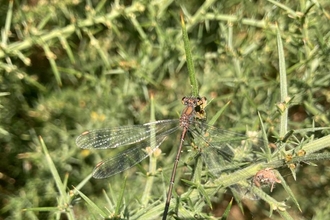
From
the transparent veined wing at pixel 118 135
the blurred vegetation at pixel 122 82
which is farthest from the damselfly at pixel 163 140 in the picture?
the blurred vegetation at pixel 122 82

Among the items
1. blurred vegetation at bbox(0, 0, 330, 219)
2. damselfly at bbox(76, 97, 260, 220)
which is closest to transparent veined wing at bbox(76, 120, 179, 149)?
damselfly at bbox(76, 97, 260, 220)

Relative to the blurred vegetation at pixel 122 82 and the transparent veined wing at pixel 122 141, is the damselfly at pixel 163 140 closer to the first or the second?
the transparent veined wing at pixel 122 141

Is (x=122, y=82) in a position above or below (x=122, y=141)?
above

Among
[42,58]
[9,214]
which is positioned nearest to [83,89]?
[42,58]

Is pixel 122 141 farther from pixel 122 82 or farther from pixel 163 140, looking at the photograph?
pixel 122 82

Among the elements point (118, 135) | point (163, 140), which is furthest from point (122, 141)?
point (163, 140)
